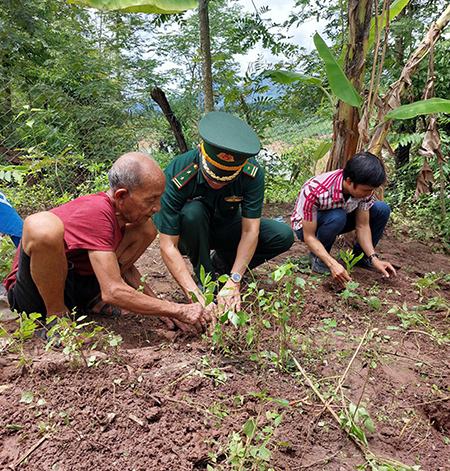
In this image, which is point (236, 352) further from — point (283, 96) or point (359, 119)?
point (283, 96)

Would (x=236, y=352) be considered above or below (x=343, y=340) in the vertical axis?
above

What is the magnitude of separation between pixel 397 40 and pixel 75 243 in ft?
18.4

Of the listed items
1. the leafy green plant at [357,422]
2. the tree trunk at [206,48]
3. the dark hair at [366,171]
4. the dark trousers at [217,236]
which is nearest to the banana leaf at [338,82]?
the dark hair at [366,171]

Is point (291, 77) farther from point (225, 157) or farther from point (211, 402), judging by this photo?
point (211, 402)

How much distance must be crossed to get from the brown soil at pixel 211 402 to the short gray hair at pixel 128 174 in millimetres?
728

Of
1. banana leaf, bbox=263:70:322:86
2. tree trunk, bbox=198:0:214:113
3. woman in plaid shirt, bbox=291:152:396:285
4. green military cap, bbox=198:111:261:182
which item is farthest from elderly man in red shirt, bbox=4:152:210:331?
tree trunk, bbox=198:0:214:113

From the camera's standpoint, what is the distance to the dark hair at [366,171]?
2646 millimetres

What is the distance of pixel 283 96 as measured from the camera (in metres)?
6.22

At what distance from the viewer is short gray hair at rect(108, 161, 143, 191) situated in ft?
6.16

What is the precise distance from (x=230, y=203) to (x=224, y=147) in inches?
21.8

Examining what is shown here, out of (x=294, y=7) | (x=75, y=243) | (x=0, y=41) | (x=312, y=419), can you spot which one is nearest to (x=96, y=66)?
(x=0, y=41)

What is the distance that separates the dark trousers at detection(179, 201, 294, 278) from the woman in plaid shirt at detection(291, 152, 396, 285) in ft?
0.67

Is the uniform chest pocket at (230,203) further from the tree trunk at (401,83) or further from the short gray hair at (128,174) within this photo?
the tree trunk at (401,83)

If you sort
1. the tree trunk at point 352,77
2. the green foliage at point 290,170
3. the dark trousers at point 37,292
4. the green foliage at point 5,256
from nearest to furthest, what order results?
the dark trousers at point 37,292
the green foliage at point 5,256
the tree trunk at point 352,77
the green foliage at point 290,170
